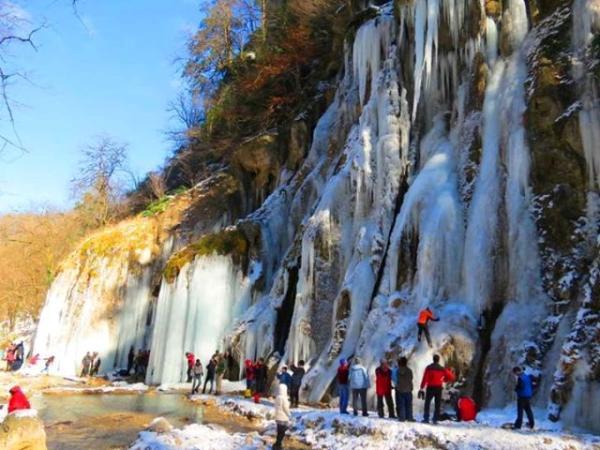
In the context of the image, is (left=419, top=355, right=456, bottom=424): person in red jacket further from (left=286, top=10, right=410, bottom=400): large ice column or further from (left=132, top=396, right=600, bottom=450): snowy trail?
(left=286, top=10, right=410, bottom=400): large ice column

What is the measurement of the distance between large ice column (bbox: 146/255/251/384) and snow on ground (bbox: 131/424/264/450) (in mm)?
12546

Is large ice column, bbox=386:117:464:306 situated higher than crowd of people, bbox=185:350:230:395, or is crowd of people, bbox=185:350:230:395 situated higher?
large ice column, bbox=386:117:464:306

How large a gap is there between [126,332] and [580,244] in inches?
952

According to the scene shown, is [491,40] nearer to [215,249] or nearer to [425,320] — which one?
[425,320]

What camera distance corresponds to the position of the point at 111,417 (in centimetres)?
1463

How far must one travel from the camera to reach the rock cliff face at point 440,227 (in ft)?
40.9

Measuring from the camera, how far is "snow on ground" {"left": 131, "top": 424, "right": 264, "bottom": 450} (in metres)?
10.1

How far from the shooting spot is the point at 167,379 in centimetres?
2416

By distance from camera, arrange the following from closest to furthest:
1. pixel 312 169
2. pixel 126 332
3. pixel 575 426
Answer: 1. pixel 575 426
2. pixel 312 169
3. pixel 126 332

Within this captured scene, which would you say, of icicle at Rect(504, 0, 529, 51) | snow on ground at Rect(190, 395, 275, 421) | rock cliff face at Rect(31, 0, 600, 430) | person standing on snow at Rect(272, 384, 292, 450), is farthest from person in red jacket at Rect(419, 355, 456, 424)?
icicle at Rect(504, 0, 529, 51)

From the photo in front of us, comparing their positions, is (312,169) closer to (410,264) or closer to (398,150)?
(398,150)

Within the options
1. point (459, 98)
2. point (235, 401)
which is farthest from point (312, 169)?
point (235, 401)

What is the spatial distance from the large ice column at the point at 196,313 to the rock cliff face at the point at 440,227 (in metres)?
0.06

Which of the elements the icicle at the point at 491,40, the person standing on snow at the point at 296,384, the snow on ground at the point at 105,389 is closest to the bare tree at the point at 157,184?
the snow on ground at the point at 105,389
